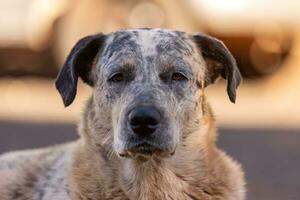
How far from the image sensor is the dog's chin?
7.39 meters

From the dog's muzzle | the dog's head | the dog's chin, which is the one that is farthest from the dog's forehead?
the dog's chin

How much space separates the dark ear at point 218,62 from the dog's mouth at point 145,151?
2.76 feet

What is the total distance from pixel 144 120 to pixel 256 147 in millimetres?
7018

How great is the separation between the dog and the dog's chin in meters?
0.01

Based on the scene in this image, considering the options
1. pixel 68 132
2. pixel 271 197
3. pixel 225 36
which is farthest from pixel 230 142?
pixel 225 36

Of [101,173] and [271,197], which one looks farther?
[271,197]

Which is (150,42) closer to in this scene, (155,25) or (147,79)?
(147,79)

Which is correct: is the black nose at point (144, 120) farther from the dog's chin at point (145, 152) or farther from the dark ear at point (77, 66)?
the dark ear at point (77, 66)

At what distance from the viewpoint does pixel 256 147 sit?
46.6 ft

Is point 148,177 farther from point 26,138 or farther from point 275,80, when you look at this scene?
point 275,80

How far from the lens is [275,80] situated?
20.5 m

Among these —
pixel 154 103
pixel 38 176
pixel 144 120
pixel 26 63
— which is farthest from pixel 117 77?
pixel 26 63

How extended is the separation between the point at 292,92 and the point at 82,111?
12236 millimetres

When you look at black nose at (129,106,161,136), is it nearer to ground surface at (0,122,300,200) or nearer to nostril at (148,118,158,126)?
nostril at (148,118,158,126)
